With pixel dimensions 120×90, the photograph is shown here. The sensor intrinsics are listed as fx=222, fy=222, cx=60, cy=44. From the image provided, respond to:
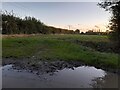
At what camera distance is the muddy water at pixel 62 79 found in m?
10.5

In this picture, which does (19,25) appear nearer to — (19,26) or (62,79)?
(19,26)

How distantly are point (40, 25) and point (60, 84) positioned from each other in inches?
2133

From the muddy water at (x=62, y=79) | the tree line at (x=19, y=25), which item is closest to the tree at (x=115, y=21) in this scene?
the muddy water at (x=62, y=79)

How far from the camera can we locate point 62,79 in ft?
39.0

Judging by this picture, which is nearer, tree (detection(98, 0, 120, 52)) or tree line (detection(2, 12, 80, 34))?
tree (detection(98, 0, 120, 52))

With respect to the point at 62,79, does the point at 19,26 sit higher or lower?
higher

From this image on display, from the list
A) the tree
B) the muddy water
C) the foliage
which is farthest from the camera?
the foliage

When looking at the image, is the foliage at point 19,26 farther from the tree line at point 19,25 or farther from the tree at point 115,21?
the tree at point 115,21

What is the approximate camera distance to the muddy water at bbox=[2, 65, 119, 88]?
1049 centimetres

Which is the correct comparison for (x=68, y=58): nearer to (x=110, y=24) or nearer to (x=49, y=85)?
(x=110, y=24)

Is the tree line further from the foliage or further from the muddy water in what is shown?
the muddy water

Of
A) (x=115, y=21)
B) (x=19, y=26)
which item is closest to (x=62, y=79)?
(x=115, y=21)

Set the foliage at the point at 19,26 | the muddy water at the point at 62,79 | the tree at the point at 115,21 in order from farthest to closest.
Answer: the foliage at the point at 19,26, the tree at the point at 115,21, the muddy water at the point at 62,79

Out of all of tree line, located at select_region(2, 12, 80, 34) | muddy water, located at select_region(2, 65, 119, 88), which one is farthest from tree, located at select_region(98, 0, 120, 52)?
tree line, located at select_region(2, 12, 80, 34)
